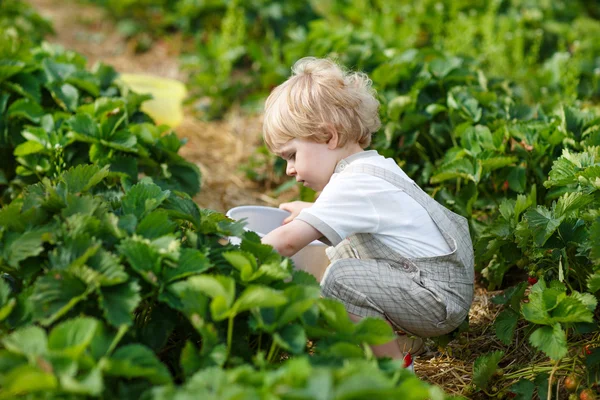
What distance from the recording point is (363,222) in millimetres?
2182

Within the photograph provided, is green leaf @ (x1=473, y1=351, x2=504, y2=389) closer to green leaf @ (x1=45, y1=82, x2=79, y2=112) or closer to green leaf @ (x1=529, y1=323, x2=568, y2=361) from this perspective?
green leaf @ (x1=529, y1=323, x2=568, y2=361)

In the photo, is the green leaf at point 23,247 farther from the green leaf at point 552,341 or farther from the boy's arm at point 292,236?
the green leaf at point 552,341

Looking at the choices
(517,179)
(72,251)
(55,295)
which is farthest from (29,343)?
(517,179)

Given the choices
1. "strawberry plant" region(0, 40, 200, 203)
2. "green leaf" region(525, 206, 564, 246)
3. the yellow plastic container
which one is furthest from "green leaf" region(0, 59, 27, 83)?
"green leaf" region(525, 206, 564, 246)

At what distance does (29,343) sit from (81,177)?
703 mm

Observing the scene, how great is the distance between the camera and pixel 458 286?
91.0 inches

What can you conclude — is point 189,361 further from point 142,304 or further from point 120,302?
point 142,304

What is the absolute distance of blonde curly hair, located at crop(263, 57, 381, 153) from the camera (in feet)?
7.68

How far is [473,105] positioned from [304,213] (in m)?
1.45

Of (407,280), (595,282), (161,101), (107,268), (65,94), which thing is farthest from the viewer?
(161,101)

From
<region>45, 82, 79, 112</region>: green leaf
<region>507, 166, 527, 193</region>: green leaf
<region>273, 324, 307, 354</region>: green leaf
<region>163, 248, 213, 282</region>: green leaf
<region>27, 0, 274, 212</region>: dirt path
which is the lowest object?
<region>27, 0, 274, 212</region>: dirt path

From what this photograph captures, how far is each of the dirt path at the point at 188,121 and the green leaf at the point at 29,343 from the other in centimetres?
236

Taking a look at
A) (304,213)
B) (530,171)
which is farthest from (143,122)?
(530,171)

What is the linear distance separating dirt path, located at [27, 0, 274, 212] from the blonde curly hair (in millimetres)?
1519
